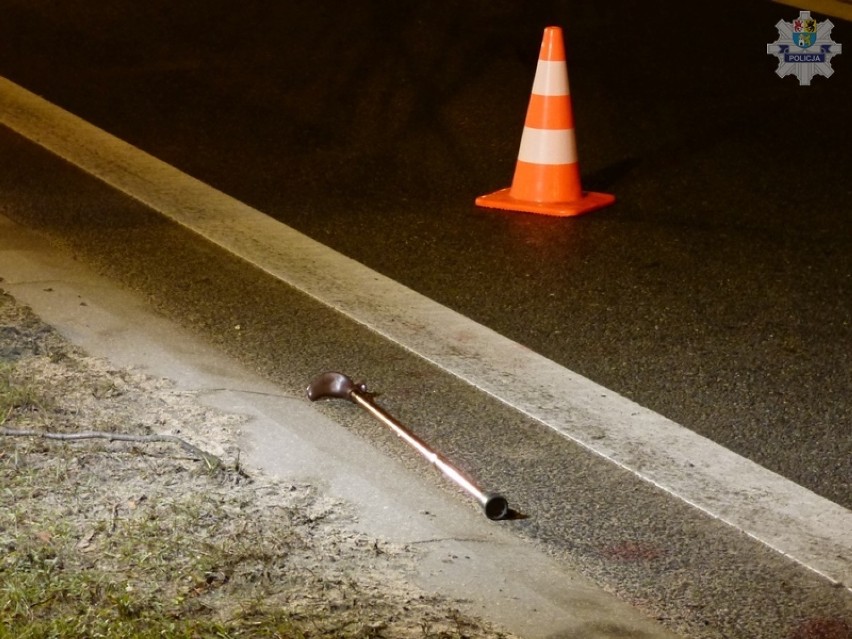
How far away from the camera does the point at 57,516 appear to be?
3.44 meters

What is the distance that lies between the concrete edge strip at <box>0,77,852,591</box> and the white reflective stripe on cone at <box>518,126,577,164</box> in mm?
1249

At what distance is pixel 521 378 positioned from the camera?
4.57 meters

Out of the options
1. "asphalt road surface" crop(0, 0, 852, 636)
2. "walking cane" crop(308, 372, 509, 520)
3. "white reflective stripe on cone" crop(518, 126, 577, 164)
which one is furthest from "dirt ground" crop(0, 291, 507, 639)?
"white reflective stripe on cone" crop(518, 126, 577, 164)

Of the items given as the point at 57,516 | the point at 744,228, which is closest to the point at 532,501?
the point at 57,516

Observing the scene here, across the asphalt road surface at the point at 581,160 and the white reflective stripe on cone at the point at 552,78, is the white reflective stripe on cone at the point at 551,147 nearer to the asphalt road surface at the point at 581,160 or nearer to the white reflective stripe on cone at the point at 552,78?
the white reflective stripe on cone at the point at 552,78

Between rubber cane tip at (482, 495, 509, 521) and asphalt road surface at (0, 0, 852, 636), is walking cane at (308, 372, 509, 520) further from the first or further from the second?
asphalt road surface at (0, 0, 852, 636)

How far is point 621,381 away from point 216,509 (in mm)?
1599

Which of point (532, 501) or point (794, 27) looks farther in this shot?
point (794, 27)

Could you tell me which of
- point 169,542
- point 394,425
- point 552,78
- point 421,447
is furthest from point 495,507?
point 552,78

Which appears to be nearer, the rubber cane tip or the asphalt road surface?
the rubber cane tip

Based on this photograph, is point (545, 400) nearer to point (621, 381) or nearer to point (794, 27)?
point (621, 381)

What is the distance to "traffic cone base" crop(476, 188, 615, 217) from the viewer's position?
6605 mm

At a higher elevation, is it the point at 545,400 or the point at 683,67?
the point at 683,67

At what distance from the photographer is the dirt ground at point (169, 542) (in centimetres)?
301
